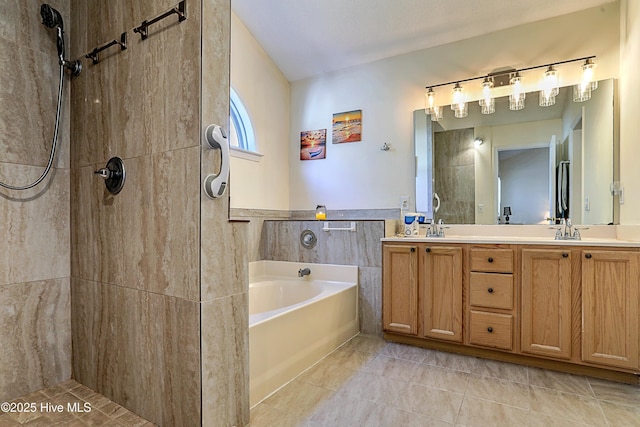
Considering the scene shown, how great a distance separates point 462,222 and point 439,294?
81cm

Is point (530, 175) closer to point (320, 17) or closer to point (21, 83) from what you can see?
point (320, 17)

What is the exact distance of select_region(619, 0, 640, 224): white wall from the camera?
7.04 feet

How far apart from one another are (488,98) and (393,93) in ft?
2.78

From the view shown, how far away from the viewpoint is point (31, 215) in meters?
1.83

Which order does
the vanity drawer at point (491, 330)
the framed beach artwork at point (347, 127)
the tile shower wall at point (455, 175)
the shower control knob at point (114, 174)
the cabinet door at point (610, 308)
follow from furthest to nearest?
the framed beach artwork at point (347, 127) < the tile shower wall at point (455, 175) < the vanity drawer at point (491, 330) < the cabinet door at point (610, 308) < the shower control knob at point (114, 174)

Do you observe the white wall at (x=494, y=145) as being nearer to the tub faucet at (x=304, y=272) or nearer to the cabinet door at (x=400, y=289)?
the cabinet door at (x=400, y=289)

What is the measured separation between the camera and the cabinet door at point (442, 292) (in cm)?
241

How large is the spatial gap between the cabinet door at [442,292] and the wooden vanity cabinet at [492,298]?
0.28 ft

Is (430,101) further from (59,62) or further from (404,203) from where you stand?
(59,62)

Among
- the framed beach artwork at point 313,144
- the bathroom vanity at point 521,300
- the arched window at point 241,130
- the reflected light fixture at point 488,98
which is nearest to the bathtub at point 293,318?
the bathroom vanity at point 521,300

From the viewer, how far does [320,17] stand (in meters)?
3.02

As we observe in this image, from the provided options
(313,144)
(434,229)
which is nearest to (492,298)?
(434,229)

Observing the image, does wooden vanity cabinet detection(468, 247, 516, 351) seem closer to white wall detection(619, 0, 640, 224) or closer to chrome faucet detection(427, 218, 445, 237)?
chrome faucet detection(427, 218, 445, 237)

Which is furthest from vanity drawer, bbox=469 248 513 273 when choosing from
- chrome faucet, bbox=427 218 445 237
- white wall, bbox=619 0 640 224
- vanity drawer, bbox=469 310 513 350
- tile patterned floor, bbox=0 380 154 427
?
tile patterned floor, bbox=0 380 154 427
